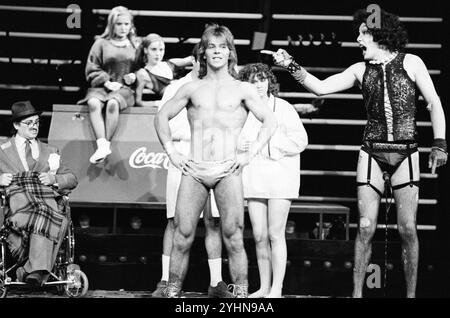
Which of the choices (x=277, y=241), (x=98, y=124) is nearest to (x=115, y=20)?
(x=98, y=124)

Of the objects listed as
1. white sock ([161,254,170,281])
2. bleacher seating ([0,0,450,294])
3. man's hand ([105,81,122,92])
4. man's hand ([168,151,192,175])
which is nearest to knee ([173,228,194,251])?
man's hand ([168,151,192,175])

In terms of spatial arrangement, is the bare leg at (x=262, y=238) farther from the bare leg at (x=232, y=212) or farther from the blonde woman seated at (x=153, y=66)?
the blonde woman seated at (x=153, y=66)

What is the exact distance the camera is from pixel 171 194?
674 centimetres

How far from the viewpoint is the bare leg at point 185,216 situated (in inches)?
226

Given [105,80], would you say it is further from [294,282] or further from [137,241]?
[294,282]

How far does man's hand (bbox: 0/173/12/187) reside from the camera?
6.69 m

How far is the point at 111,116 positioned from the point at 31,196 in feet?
3.85

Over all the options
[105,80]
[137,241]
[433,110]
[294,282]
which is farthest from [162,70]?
[433,110]

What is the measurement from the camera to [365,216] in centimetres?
614

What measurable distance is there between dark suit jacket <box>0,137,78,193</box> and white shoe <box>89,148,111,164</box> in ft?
2.06

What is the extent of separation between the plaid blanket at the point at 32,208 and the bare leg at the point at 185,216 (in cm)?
130

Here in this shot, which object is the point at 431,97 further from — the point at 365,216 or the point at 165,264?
the point at 165,264
